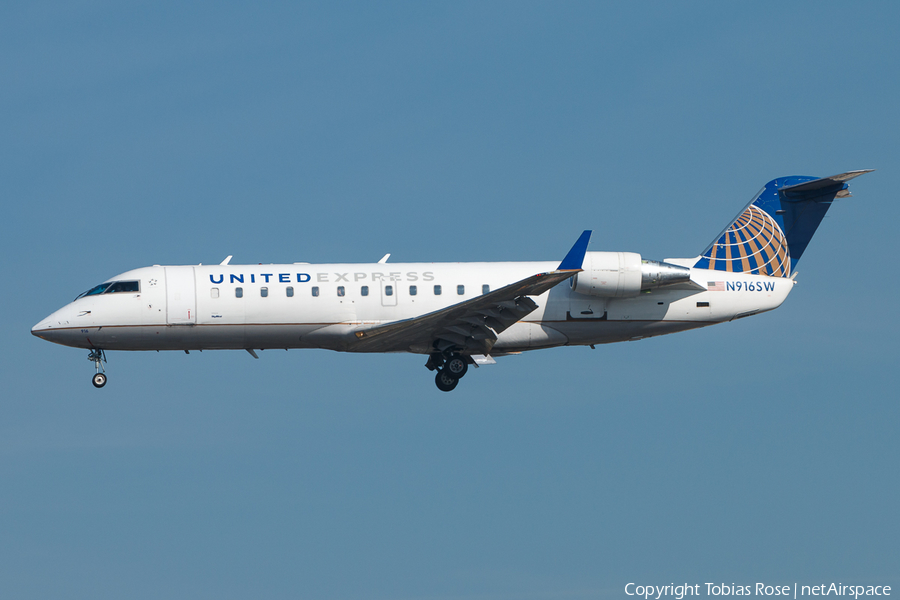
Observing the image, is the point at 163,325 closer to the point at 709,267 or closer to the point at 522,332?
the point at 522,332

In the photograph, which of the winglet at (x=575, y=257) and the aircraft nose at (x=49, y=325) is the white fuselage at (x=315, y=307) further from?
the winglet at (x=575, y=257)

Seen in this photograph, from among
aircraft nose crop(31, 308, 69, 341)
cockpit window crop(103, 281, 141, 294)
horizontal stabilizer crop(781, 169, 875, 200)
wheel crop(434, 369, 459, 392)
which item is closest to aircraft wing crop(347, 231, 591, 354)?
wheel crop(434, 369, 459, 392)

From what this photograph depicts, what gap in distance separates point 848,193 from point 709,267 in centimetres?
519

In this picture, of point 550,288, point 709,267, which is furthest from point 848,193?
point 550,288

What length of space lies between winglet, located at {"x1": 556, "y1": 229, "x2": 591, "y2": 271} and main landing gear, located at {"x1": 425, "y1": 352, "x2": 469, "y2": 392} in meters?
4.72

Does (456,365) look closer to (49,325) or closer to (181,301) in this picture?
(181,301)

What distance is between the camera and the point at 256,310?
2756 cm

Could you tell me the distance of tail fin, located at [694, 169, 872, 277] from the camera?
98.3 ft

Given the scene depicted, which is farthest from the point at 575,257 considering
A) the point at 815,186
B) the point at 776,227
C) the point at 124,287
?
the point at 124,287

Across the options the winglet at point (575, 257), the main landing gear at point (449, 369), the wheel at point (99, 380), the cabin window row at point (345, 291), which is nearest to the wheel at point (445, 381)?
the main landing gear at point (449, 369)

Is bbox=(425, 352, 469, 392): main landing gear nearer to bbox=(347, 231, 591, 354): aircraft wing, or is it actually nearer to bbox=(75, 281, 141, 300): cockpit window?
bbox=(347, 231, 591, 354): aircraft wing

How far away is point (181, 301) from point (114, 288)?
82.0 inches

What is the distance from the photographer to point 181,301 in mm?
27688

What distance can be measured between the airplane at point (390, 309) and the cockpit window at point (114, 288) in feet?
0.11
